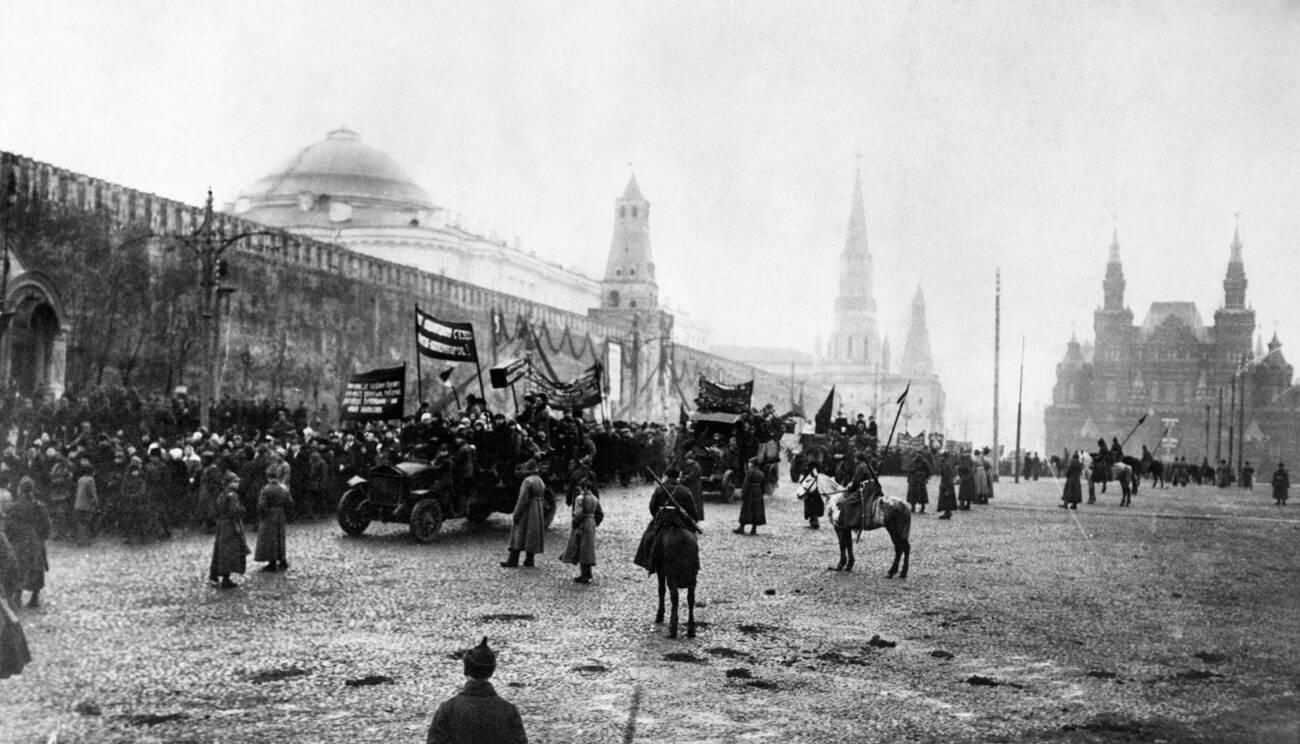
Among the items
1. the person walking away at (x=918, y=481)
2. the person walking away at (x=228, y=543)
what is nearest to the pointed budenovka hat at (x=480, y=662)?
the person walking away at (x=228, y=543)

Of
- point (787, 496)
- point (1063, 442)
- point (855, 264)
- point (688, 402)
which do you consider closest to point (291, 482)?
point (787, 496)

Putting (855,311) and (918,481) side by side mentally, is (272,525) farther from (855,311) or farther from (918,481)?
(855,311)

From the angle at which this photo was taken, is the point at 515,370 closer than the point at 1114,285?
Yes

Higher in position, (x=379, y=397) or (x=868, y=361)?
(x=868, y=361)

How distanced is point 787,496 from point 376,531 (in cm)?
1373

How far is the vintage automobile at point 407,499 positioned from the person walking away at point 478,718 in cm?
1090

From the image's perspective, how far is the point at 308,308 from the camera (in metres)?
34.2

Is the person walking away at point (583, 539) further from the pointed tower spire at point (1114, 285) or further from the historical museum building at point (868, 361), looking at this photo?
the historical museum building at point (868, 361)

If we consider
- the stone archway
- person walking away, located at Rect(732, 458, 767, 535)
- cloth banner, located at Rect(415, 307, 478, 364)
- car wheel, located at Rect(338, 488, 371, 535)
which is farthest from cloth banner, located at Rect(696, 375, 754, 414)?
the stone archway

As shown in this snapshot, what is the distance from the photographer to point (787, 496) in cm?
2819

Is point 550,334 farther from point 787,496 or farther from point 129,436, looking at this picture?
point 129,436

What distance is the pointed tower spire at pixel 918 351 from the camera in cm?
12369

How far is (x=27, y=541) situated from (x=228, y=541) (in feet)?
6.11

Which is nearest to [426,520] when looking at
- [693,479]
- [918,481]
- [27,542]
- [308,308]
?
[693,479]
